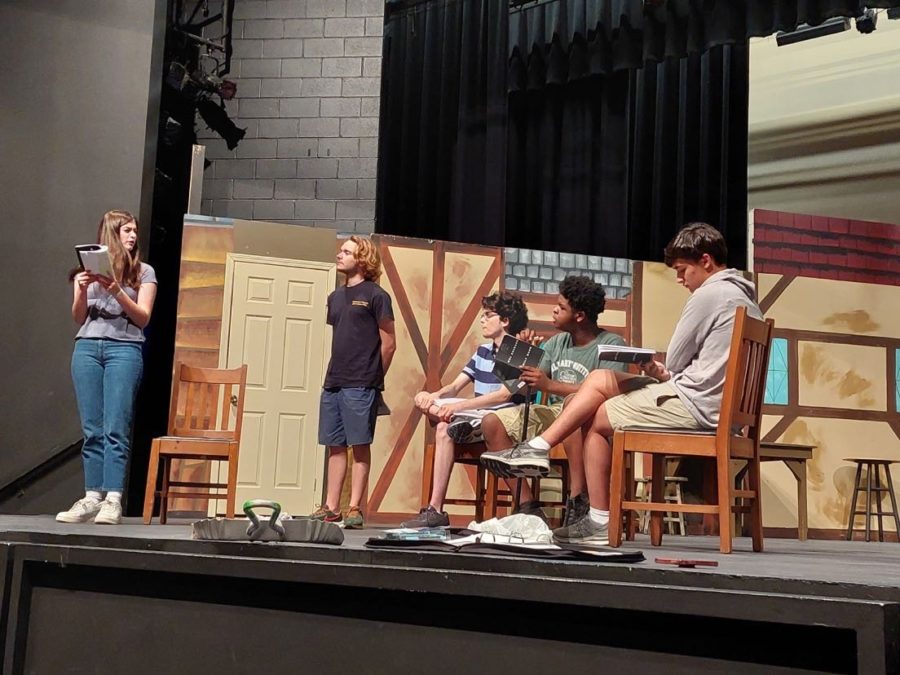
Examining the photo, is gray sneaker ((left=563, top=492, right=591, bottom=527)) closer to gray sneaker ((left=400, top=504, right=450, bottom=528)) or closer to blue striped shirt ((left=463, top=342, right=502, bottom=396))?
gray sneaker ((left=400, top=504, right=450, bottom=528))

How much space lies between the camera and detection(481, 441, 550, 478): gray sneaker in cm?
288

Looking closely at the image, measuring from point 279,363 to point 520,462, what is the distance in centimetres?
360

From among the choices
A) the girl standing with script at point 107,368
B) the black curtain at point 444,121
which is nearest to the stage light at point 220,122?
the black curtain at point 444,121

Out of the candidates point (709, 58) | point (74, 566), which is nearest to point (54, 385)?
point (74, 566)

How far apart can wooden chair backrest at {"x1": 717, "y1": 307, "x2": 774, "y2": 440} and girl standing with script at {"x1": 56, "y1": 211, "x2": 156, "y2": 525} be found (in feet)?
7.04

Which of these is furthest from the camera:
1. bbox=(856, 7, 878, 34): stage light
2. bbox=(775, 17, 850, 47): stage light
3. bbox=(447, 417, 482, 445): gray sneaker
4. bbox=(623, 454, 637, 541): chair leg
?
bbox=(775, 17, 850, 47): stage light

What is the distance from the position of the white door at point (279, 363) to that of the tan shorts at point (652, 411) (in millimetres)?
3321

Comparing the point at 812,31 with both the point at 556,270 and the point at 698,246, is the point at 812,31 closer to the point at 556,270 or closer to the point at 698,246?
the point at 556,270

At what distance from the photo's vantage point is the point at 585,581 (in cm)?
168

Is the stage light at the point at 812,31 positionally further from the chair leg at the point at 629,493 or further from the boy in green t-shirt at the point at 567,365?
the chair leg at the point at 629,493

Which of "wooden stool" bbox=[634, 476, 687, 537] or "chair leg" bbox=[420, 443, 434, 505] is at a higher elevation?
"chair leg" bbox=[420, 443, 434, 505]

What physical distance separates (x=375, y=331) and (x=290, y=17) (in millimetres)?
4282

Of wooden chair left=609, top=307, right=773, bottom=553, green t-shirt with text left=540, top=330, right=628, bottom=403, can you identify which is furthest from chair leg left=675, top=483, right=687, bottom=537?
wooden chair left=609, top=307, right=773, bottom=553

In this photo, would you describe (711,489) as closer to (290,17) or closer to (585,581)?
(585,581)
